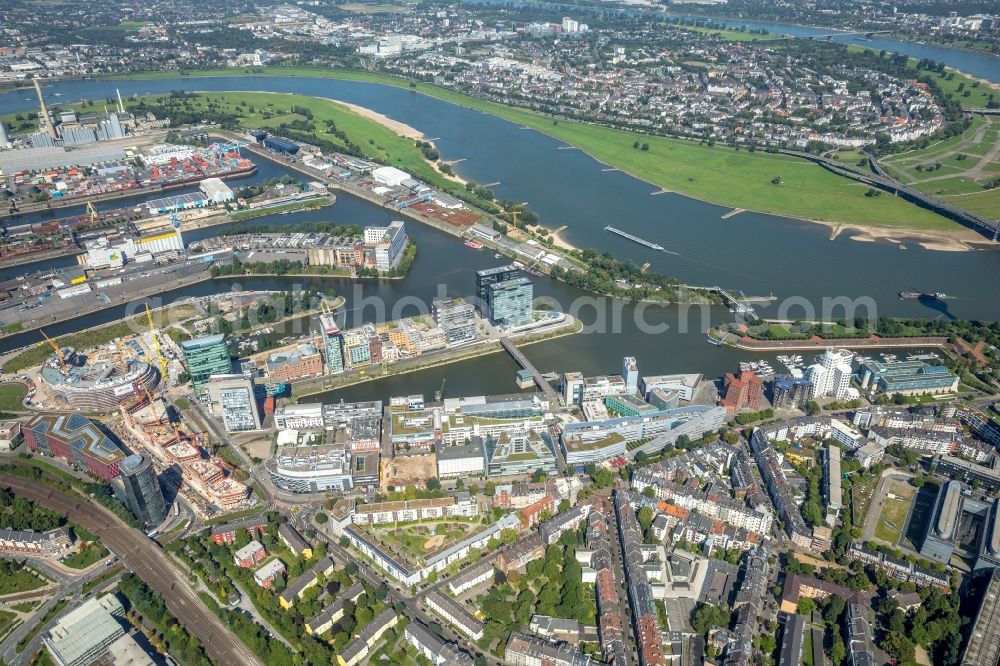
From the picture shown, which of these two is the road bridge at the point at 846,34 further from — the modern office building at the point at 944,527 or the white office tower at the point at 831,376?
the modern office building at the point at 944,527

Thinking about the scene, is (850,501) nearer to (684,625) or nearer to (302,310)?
(684,625)

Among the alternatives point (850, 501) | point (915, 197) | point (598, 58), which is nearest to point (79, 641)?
point (850, 501)

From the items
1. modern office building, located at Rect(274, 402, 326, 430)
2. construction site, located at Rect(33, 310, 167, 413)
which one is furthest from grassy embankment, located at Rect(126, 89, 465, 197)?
modern office building, located at Rect(274, 402, 326, 430)

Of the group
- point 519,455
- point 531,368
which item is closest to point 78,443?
point 519,455

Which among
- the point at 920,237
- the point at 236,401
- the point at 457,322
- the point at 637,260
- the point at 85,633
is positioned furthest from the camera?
the point at 920,237

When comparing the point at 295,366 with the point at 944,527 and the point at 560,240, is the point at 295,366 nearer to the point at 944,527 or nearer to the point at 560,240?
the point at 560,240

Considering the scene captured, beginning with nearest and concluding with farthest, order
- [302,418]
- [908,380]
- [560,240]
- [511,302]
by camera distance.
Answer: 1. [302,418]
2. [908,380]
3. [511,302]
4. [560,240]
